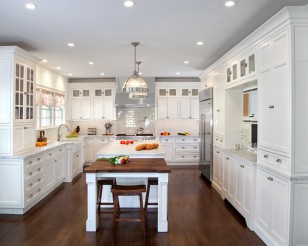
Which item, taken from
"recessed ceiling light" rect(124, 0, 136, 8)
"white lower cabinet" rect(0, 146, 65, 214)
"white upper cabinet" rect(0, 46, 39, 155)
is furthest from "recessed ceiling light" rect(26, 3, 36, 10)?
"white lower cabinet" rect(0, 146, 65, 214)

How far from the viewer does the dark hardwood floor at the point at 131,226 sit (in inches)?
116

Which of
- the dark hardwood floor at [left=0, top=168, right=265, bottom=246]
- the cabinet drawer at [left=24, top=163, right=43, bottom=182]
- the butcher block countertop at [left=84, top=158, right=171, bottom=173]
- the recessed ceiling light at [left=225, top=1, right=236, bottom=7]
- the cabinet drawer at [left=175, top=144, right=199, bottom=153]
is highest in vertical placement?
the recessed ceiling light at [left=225, top=1, right=236, bottom=7]

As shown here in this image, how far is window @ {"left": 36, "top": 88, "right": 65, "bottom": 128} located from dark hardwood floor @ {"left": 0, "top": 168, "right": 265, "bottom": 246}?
210 centimetres

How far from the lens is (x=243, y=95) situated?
177 inches

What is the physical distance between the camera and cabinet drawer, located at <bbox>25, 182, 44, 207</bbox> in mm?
3814

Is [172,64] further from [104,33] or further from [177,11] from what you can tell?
[177,11]

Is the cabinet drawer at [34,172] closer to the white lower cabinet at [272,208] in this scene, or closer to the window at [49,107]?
the window at [49,107]

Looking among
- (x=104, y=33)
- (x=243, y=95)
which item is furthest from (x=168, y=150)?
(x=104, y=33)

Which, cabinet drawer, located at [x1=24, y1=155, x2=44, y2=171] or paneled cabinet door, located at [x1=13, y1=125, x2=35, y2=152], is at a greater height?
paneled cabinet door, located at [x1=13, y1=125, x2=35, y2=152]

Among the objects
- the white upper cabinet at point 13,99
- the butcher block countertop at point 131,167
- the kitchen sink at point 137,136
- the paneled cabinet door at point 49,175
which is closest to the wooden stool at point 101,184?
the butcher block countertop at point 131,167

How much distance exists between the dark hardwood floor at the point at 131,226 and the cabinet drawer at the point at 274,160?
996 mm

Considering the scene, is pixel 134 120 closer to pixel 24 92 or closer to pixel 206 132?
pixel 206 132

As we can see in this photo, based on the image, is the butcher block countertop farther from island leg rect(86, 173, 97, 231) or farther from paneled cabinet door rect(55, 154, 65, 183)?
paneled cabinet door rect(55, 154, 65, 183)

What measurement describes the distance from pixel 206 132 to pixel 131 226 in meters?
3.10
